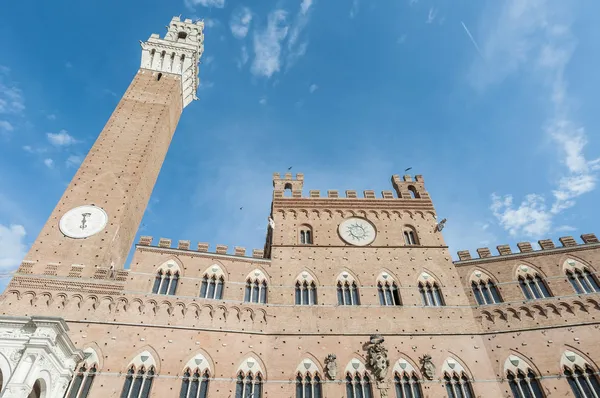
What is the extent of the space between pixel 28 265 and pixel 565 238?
85.4 ft

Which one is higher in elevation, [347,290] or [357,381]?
[347,290]

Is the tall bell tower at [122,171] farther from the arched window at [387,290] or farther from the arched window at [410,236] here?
the arched window at [410,236]

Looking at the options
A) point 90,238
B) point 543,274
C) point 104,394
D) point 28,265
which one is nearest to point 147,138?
point 90,238

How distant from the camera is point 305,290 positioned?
19.1 metres

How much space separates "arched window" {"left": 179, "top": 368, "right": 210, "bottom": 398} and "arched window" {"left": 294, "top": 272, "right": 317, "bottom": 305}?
5321mm

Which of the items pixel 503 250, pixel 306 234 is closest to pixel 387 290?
pixel 306 234

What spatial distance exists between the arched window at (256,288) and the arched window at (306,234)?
10.9 feet

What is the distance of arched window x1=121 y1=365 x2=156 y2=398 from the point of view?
14570mm

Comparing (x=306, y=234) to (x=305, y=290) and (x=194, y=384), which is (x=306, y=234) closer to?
(x=305, y=290)

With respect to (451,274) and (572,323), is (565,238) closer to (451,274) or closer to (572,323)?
(572,323)

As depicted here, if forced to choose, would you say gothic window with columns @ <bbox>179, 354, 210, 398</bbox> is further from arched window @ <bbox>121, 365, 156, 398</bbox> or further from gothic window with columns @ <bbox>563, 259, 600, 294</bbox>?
gothic window with columns @ <bbox>563, 259, 600, 294</bbox>

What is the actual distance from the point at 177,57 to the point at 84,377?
23.5 metres

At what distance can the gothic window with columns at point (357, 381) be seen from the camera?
51.6 ft

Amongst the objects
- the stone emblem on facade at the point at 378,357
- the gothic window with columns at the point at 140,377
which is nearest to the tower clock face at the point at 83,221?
the gothic window with columns at the point at 140,377
